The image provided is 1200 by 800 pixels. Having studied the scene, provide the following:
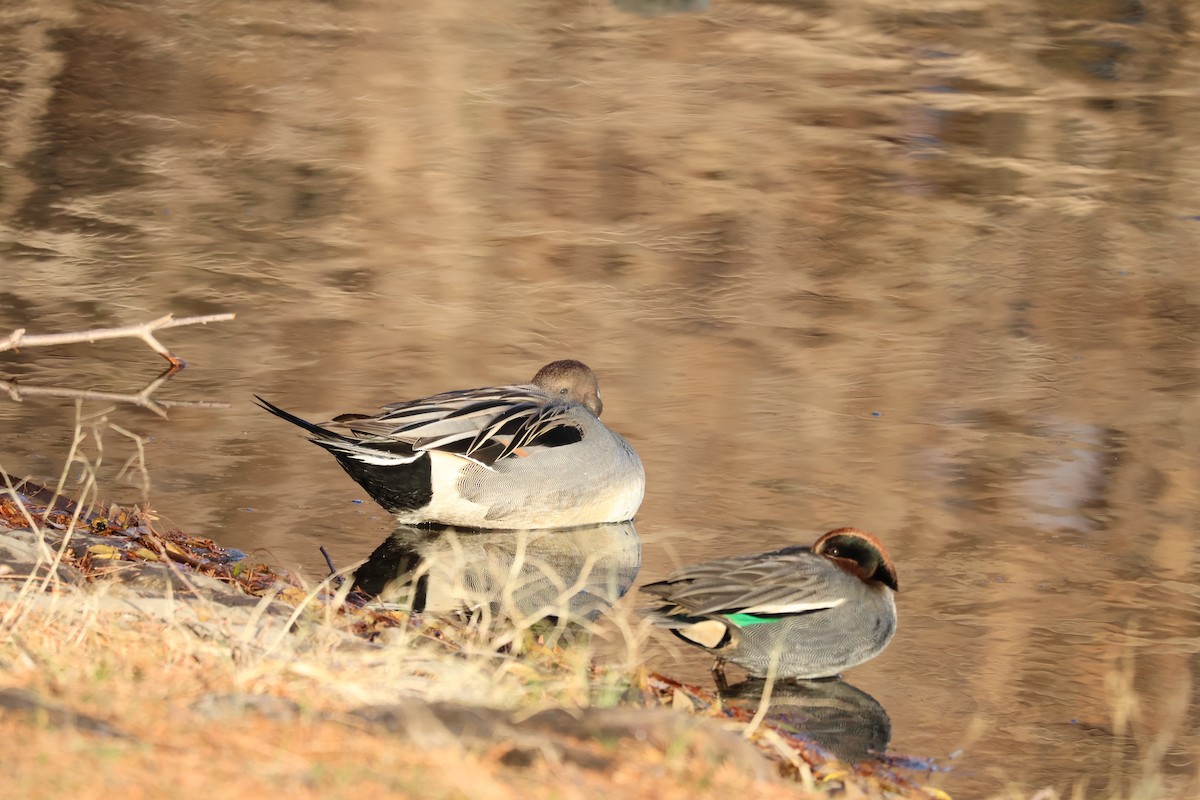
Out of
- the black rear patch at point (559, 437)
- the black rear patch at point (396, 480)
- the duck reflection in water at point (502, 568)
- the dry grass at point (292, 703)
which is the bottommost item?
the duck reflection in water at point (502, 568)

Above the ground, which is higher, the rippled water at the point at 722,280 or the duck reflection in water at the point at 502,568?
the rippled water at the point at 722,280

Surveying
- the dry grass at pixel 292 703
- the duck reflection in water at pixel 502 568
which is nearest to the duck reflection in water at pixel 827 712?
the dry grass at pixel 292 703

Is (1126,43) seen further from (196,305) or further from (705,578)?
(705,578)

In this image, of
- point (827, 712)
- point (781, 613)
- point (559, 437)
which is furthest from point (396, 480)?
point (827, 712)

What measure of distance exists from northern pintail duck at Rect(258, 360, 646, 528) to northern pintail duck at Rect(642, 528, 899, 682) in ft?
4.67

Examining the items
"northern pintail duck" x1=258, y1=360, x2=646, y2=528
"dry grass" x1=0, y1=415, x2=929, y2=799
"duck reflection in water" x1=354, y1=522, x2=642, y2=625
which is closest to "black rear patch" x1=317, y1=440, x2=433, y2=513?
"northern pintail duck" x1=258, y1=360, x2=646, y2=528

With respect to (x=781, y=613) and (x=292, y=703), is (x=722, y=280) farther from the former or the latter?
(x=292, y=703)

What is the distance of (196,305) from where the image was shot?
9.48 metres

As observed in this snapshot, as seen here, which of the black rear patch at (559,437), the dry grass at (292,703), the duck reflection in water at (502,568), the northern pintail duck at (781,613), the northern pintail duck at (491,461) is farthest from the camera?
the black rear patch at (559,437)

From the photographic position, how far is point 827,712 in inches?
209

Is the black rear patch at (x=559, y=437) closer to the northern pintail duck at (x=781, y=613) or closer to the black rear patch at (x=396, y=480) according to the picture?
the black rear patch at (x=396, y=480)

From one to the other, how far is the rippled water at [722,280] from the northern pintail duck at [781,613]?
179 mm

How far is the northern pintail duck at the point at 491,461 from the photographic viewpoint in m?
6.66

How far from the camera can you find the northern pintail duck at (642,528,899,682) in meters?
5.39
